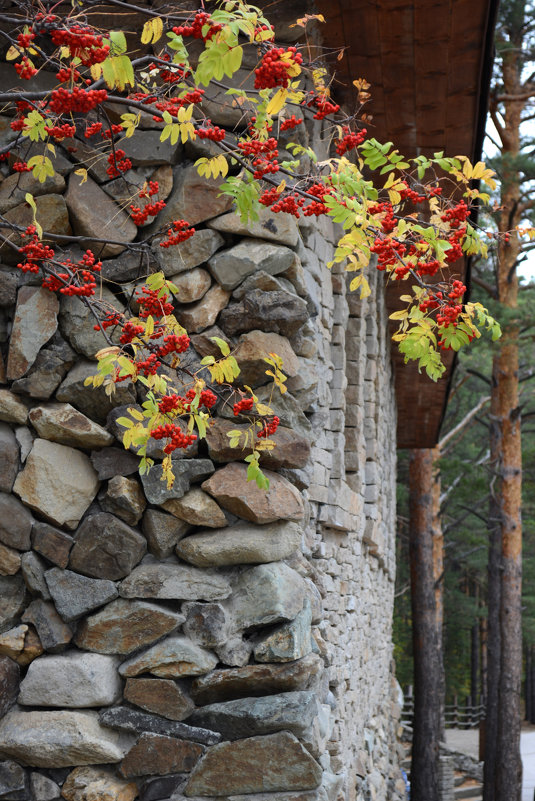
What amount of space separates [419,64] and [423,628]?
1065 cm

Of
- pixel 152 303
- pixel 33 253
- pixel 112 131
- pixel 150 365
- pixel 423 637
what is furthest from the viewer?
pixel 423 637

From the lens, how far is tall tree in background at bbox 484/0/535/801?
35.9 ft

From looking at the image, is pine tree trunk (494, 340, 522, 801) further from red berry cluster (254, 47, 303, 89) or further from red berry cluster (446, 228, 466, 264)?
red berry cluster (254, 47, 303, 89)

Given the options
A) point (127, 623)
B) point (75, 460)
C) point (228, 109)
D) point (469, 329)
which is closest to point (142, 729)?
point (127, 623)

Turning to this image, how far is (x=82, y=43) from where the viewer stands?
77.6 inches

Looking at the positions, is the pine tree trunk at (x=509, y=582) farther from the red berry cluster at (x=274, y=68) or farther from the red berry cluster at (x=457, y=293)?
the red berry cluster at (x=274, y=68)

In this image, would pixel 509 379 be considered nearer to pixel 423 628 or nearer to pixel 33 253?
pixel 423 628

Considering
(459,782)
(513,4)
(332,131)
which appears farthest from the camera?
(459,782)

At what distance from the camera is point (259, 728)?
8.79ft

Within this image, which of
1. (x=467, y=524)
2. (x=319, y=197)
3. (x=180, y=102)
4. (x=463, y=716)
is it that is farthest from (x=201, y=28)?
(x=463, y=716)

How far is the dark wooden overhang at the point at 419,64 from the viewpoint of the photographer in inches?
132

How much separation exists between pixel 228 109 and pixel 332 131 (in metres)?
1.00

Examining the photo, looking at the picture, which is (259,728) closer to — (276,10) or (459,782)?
(276,10)

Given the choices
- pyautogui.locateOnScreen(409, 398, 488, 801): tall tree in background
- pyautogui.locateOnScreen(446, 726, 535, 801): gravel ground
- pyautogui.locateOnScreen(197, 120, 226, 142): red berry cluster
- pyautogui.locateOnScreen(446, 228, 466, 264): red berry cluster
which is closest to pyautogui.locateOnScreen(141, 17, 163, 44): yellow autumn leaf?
pyautogui.locateOnScreen(197, 120, 226, 142): red berry cluster
